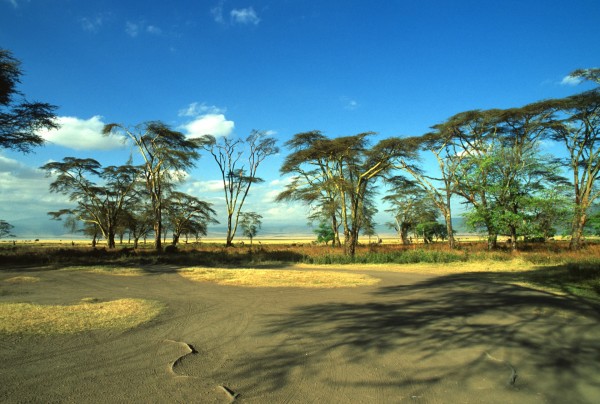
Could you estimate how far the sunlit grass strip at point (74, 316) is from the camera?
6102mm

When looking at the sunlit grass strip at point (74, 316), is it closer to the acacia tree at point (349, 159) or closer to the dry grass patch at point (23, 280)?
the dry grass patch at point (23, 280)

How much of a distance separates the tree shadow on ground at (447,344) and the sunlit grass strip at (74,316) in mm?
2704

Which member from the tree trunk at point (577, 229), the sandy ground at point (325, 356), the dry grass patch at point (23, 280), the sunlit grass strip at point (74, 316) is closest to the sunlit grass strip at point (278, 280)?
the sandy ground at point (325, 356)

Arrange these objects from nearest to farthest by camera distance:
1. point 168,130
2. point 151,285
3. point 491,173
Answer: point 151,285
point 491,173
point 168,130

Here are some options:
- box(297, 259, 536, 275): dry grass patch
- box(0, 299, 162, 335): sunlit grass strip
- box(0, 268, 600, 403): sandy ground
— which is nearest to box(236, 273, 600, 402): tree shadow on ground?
box(0, 268, 600, 403): sandy ground

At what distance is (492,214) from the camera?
22.3m

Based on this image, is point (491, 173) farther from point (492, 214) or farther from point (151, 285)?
point (151, 285)

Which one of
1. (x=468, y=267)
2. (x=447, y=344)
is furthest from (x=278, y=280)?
(x=468, y=267)

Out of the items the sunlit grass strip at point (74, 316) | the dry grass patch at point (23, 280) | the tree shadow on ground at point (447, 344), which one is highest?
the dry grass patch at point (23, 280)

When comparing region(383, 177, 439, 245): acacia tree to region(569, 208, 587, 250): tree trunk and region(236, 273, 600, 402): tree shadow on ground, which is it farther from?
region(236, 273, 600, 402): tree shadow on ground

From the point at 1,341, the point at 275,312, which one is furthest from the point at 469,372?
the point at 1,341

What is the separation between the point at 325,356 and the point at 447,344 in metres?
1.95

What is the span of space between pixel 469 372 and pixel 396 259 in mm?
18594

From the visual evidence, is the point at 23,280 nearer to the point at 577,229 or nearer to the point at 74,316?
the point at 74,316
